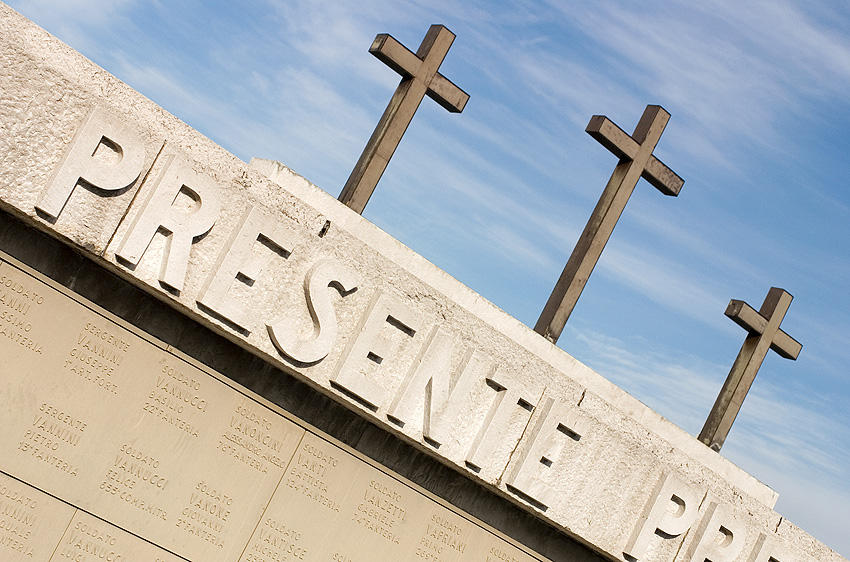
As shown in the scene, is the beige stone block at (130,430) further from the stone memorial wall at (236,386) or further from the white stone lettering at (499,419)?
the white stone lettering at (499,419)

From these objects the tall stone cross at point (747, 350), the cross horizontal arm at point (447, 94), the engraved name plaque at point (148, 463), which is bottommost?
the engraved name plaque at point (148, 463)

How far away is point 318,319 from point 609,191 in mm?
2893

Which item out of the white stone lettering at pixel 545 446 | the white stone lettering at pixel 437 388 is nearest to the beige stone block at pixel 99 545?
the white stone lettering at pixel 437 388

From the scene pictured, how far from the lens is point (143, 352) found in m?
4.57

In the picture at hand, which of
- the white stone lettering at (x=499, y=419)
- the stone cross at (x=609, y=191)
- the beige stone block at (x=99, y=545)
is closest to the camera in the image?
the beige stone block at (x=99, y=545)

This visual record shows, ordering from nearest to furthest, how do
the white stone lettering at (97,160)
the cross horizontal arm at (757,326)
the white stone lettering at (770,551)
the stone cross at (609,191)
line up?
the white stone lettering at (97,160), the white stone lettering at (770,551), the stone cross at (609,191), the cross horizontal arm at (757,326)

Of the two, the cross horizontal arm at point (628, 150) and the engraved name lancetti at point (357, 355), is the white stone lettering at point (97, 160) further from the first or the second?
the cross horizontal arm at point (628, 150)

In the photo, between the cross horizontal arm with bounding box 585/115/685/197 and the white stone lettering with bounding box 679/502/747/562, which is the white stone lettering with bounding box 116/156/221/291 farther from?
the white stone lettering with bounding box 679/502/747/562

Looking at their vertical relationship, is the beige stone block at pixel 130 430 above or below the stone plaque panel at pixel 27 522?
above

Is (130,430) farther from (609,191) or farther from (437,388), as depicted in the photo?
(609,191)

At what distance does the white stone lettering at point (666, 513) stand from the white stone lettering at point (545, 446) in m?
0.71

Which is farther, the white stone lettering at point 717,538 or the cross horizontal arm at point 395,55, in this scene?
the white stone lettering at point 717,538

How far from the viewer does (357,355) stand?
190 inches

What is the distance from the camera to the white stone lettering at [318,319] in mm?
4637
